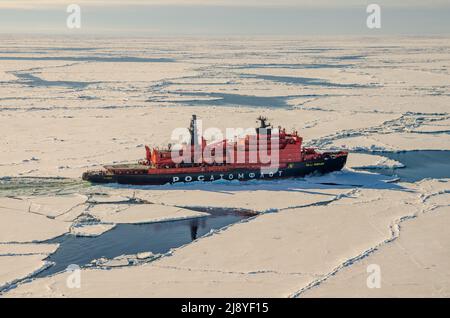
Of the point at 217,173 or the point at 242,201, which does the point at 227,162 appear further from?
the point at 242,201

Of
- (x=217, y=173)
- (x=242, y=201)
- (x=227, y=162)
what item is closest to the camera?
(x=242, y=201)

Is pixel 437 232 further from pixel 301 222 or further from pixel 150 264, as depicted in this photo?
pixel 150 264

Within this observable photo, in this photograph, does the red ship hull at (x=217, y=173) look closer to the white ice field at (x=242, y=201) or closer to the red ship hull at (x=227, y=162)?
the red ship hull at (x=227, y=162)

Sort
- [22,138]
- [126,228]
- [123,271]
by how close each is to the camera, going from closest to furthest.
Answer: [123,271], [126,228], [22,138]

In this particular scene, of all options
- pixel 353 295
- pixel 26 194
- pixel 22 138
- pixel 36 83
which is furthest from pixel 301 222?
pixel 36 83

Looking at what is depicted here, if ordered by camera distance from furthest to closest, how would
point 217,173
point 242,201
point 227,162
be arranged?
point 227,162 < point 217,173 < point 242,201

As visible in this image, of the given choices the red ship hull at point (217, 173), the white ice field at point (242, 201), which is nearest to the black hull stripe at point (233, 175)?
the red ship hull at point (217, 173)

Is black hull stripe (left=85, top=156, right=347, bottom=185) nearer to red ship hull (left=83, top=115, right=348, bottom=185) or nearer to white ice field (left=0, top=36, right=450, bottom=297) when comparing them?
red ship hull (left=83, top=115, right=348, bottom=185)

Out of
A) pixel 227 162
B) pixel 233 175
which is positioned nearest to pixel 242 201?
pixel 233 175
